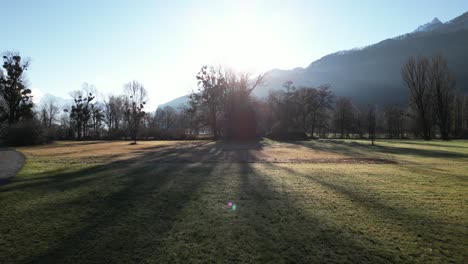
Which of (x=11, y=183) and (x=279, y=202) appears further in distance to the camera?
(x=11, y=183)

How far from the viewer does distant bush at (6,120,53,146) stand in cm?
3612

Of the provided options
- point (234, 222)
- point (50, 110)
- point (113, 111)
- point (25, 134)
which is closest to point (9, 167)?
point (234, 222)

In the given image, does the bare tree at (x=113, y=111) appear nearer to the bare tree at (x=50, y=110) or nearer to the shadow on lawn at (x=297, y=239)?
the bare tree at (x=50, y=110)

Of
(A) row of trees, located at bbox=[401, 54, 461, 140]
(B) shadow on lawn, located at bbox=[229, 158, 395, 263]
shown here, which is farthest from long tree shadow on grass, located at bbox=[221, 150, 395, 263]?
(A) row of trees, located at bbox=[401, 54, 461, 140]

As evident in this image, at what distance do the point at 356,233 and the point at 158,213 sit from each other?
3.75 metres

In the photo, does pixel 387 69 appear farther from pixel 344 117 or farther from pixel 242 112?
pixel 242 112

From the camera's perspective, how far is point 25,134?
36.8 metres

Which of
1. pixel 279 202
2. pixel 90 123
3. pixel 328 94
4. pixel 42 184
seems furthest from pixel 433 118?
pixel 90 123

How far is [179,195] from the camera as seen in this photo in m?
6.22

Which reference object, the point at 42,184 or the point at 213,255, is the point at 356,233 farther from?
the point at 42,184

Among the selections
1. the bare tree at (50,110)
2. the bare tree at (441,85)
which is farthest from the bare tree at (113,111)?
the bare tree at (441,85)

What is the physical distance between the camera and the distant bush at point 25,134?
36125mm

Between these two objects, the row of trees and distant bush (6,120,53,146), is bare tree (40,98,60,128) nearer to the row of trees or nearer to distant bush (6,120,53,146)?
distant bush (6,120,53,146)

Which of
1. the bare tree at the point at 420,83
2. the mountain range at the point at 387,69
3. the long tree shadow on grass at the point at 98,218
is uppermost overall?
the mountain range at the point at 387,69
